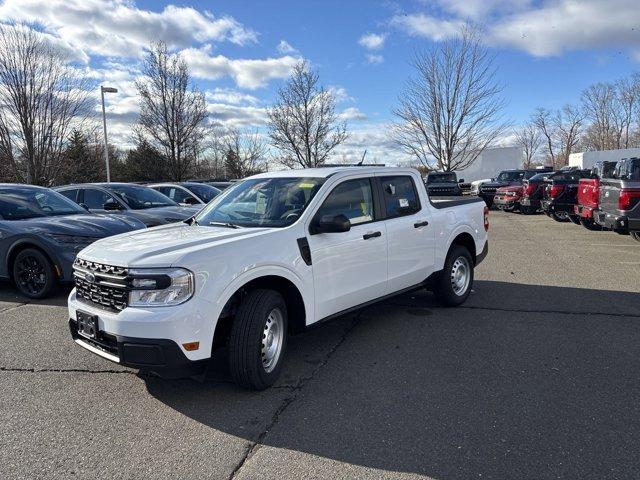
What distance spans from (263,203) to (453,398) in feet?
8.06

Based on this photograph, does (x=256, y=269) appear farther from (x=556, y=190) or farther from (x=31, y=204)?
(x=556, y=190)

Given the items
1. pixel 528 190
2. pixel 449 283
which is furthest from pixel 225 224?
pixel 528 190

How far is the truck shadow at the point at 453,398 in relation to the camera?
2.97 m

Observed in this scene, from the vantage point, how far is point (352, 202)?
4840mm

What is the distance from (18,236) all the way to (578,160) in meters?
49.9

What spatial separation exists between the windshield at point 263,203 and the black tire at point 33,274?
3.06m

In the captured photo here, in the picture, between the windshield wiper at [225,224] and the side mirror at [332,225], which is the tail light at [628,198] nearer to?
the side mirror at [332,225]

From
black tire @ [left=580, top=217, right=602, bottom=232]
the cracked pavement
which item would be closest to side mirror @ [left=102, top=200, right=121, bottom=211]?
the cracked pavement

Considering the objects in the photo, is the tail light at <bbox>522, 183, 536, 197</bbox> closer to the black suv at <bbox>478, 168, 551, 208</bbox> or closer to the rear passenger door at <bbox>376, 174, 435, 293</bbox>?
the black suv at <bbox>478, 168, 551, 208</bbox>

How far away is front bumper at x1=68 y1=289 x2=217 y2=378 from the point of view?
3.29 meters

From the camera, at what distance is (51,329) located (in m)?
5.52

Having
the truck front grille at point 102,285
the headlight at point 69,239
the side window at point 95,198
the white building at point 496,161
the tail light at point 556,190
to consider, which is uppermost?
the white building at point 496,161

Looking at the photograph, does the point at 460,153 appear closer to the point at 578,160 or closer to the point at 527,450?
the point at 578,160

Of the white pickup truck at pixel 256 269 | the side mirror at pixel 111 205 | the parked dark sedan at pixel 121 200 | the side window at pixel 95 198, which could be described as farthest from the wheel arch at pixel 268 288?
the side window at pixel 95 198
